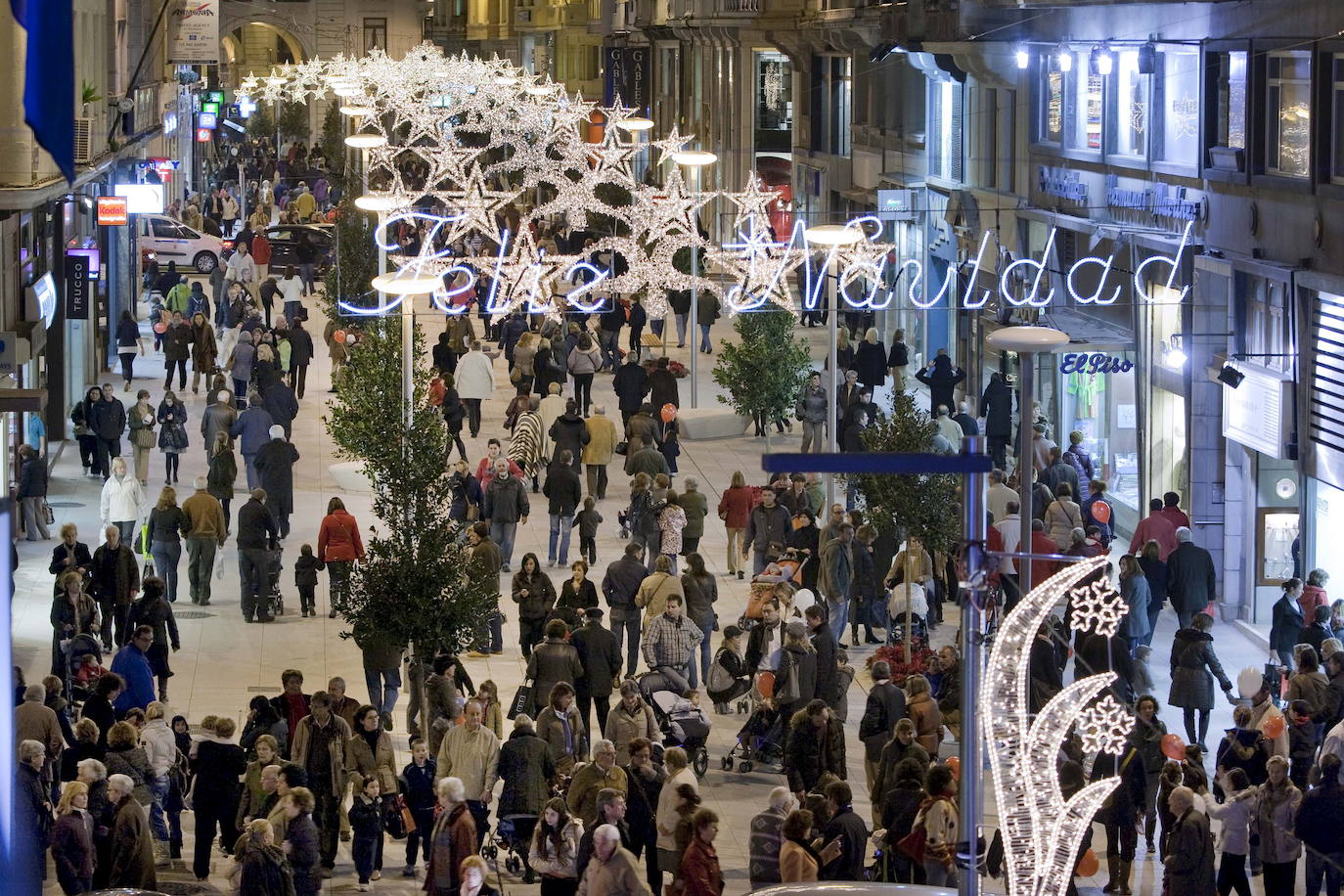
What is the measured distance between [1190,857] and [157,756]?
20.0ft

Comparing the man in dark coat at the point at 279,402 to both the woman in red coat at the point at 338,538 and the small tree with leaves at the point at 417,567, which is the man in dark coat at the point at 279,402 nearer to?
the woman in red coat at the point at 338,538

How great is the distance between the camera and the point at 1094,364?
2516 centimetres

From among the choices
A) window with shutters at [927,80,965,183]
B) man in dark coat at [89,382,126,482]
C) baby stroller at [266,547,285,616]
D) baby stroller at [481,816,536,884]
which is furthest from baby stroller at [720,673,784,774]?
window with shutters at [927,80,965,183]

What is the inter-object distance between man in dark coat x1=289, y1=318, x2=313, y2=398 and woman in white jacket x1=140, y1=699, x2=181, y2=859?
1798cm

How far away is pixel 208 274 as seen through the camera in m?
47.2

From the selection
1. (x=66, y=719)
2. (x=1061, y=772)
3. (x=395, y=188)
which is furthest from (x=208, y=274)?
(x=1061, y=772)

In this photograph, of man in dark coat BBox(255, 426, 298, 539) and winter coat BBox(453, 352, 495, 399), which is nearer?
man in dark coat BBox(255, 426, 298, 539)

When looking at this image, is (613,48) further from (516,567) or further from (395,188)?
(516,567)

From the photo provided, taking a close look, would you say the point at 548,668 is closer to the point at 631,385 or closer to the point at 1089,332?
the point at 1089,332

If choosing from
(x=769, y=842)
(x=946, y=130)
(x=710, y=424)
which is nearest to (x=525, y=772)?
(x=769, y=842)

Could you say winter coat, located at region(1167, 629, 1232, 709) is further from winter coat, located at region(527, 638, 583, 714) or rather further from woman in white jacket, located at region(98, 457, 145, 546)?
woman in white jacket, located at region(98, 457, 145, 546)

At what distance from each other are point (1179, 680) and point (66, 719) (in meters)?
7.71

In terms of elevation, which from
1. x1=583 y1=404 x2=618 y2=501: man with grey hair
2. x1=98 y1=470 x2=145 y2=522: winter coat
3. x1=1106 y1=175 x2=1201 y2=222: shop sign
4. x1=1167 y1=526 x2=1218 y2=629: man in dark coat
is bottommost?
x1=1167 y1=526 x2=1218 y2=629: man in dark coat

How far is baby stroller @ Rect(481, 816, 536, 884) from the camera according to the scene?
1408cm
